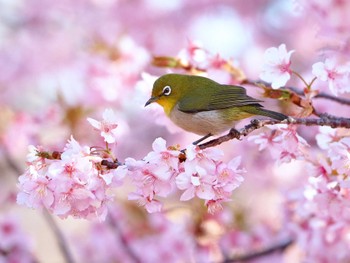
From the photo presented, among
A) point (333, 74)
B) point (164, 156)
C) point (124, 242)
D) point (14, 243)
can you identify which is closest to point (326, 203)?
point (333, 74)

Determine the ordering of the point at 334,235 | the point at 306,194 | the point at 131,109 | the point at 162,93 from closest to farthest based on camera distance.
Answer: the point at 306,194, the point at 162,93, the point at 334,235, the point at 131,109

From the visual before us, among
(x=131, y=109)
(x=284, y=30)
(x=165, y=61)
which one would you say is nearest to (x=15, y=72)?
(x=131, y=109)

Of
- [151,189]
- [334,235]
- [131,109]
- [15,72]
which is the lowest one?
[334,235]

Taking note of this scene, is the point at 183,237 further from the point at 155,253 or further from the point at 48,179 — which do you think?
the point at 48,179

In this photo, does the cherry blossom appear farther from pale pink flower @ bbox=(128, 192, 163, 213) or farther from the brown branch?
the brown branch

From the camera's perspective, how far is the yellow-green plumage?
2.75 m

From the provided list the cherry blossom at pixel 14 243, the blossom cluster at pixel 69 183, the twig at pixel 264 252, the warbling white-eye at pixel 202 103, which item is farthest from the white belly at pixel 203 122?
the cherry blossom at pixel 14 243

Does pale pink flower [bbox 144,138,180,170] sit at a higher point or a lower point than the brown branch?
higher

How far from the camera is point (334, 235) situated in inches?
139

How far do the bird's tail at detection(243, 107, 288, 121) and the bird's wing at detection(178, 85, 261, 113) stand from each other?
0.11 ft

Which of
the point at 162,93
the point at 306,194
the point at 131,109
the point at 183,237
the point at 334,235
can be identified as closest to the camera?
the point at 306,194

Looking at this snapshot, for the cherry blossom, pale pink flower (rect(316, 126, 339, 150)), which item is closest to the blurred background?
the cherry blossom

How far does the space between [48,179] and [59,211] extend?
11 cm

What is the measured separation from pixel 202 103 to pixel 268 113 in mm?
362
